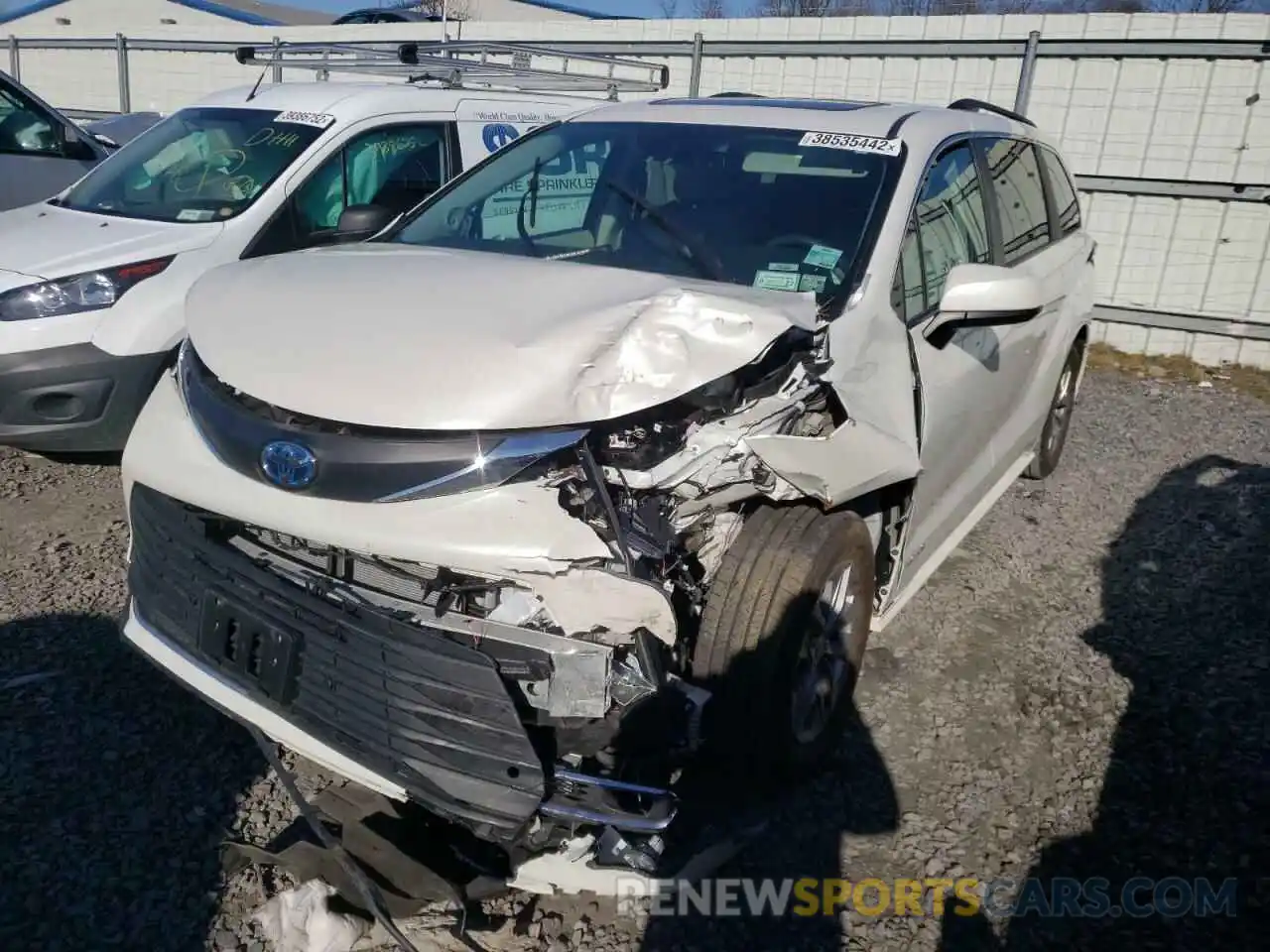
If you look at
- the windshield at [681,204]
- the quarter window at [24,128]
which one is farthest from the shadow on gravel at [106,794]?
the quarter window at [24,128]

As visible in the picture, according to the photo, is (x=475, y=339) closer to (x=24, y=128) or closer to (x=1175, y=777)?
(x=1175, y=777)

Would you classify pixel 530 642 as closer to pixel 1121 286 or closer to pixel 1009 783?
pixel 1009 783

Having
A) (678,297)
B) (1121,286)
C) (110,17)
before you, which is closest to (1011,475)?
(678,297)

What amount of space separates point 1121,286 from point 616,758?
26.5 ft

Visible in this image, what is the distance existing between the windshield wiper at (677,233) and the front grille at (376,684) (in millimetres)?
1419

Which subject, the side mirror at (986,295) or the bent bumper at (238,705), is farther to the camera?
the side mirror at (986,295)

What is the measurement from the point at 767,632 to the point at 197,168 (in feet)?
14.1

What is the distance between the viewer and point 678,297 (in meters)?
2.39

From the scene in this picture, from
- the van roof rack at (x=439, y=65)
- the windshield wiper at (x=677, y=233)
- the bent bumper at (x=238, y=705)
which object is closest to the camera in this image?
the bent bumper at (x=238, y=705)

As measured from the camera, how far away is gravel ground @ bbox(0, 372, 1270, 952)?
239 centimetres

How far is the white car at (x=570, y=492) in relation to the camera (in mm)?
2090

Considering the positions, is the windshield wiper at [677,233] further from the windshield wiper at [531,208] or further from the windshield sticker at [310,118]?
the windshield sticker at [310,118]

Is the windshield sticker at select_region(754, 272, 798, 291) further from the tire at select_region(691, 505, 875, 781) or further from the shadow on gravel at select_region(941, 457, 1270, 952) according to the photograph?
the shadow on gravel at select_region(941, 457, 1270, 952)

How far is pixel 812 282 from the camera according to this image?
2918mm
